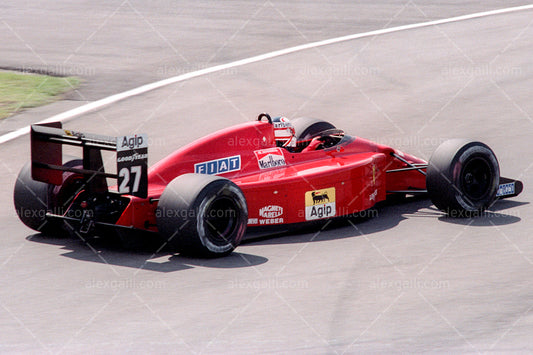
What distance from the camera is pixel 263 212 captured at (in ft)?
30.6

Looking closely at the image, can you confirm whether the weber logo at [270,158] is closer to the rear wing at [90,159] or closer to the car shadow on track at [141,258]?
the car shadow on track at [141,258]

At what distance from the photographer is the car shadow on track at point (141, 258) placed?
830 cm

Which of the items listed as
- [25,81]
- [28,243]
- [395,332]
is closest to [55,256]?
[28,243]

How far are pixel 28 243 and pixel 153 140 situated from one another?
5.34m

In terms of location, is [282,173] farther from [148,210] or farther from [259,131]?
[148,210]

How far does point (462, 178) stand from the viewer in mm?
10016

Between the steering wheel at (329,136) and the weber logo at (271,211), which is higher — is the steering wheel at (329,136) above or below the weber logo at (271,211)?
above

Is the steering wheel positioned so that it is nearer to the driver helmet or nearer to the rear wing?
the driver helmet

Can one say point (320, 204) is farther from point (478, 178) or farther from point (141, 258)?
point (141, 258)

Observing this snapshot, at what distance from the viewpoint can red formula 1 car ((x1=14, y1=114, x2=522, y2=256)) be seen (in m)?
8.34

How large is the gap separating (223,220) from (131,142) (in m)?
1.15

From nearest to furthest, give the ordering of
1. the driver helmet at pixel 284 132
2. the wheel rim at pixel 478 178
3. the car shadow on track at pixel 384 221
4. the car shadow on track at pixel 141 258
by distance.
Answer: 1. the car shadow on track at pixel 141 258
2. the car shadow on track at pixel 384 221
3. the wheel rim at pixel 478 178
4. the driver helmet at pixel 284 132

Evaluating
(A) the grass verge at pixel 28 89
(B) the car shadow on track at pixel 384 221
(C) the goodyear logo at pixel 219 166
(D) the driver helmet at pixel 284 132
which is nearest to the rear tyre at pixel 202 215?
(B) the car shadow on track at pixel 384 221

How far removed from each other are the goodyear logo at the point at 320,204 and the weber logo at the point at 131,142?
6.80ft
